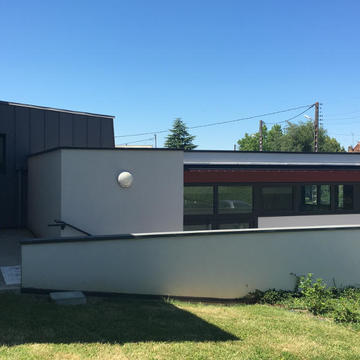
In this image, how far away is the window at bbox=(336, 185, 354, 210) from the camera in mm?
15094

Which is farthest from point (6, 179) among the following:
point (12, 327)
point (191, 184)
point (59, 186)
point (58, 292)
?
point (12, 327)

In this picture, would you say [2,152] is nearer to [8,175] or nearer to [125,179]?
[8,175]

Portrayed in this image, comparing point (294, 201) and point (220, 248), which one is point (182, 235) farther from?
point (294, 201)

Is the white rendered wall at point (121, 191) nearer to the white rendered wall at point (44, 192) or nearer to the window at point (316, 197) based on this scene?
the white rendered wall at point (44, 192)

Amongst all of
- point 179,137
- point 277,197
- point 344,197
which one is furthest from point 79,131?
point 179,137

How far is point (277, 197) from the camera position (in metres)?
14.1

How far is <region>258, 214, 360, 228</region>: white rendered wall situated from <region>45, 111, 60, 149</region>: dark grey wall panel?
8115 millimetres

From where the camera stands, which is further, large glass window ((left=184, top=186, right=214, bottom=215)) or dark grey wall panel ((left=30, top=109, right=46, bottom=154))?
A: dark grey wall panel ((left=30, top=109, right=46, bottom=154))

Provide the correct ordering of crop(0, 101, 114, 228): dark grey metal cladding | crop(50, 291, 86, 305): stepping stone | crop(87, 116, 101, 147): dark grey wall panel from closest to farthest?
crop(50, 291, 86, 305): stepping stone, crop(0, 101, 114, 228): dark grey metal cladding, crop(87, 116, 101, 147): dark grey wall panel


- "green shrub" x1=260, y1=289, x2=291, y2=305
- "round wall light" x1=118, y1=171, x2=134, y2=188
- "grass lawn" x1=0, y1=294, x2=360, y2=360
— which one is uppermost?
"round wall light" x1=118, y1=171, x2=134, y2=188

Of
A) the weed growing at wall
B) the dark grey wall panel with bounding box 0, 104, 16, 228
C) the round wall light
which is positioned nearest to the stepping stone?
the round wall light

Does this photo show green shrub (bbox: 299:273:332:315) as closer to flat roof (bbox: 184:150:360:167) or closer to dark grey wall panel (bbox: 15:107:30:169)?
flat roof (bbox: 184:150:360:167)

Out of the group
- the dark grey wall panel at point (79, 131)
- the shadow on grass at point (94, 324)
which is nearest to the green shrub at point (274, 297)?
the shadow on grass at point (94, 324)

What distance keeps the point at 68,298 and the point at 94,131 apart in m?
10.5
